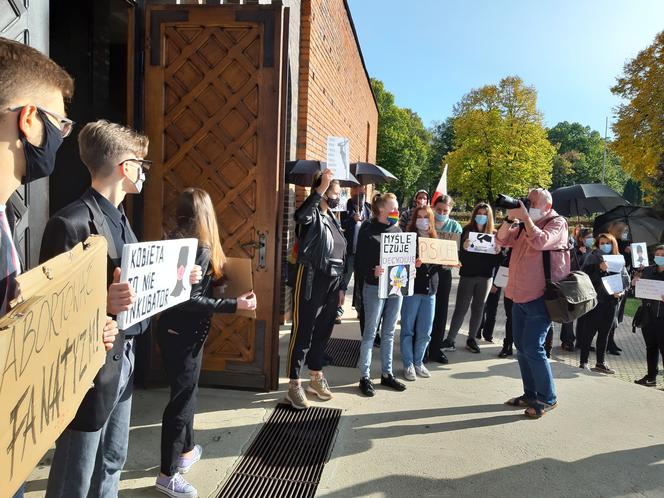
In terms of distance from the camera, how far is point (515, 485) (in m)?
3.11

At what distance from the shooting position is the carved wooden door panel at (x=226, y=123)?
413cm

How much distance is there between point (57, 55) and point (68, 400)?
4.67 metres

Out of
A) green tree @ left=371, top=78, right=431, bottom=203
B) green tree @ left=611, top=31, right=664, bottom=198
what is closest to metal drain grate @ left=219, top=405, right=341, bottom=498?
green tree @ left=611, top=31, right=664, bottom=198

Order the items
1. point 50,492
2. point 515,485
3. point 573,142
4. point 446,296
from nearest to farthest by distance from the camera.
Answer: point 50,492, point 515,485, point 446,296, point 573,142

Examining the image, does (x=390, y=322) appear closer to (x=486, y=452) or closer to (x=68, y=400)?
A: (x=486, y=452)

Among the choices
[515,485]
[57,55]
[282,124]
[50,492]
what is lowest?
[515,485]

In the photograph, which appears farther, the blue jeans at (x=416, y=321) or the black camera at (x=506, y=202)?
the blue jeans at (x=416, y=321)

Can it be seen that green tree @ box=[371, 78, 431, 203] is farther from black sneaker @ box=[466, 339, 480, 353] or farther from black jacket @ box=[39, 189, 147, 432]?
black jacket @ box=[39, 189, 147, 432]

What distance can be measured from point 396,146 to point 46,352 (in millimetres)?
50918

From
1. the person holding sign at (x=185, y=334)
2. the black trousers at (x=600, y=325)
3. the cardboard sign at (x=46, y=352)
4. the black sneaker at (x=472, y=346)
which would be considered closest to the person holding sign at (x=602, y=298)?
the black trousers at (x=600, y=325)

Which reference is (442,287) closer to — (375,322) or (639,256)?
(375,322)

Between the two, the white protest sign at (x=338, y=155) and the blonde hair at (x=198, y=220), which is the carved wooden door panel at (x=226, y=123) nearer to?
the blonde hair at (x=198, y=220)

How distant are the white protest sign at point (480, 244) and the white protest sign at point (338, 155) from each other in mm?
1956

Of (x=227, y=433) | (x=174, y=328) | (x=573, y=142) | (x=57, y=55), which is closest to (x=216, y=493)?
(x=227, y=433)
